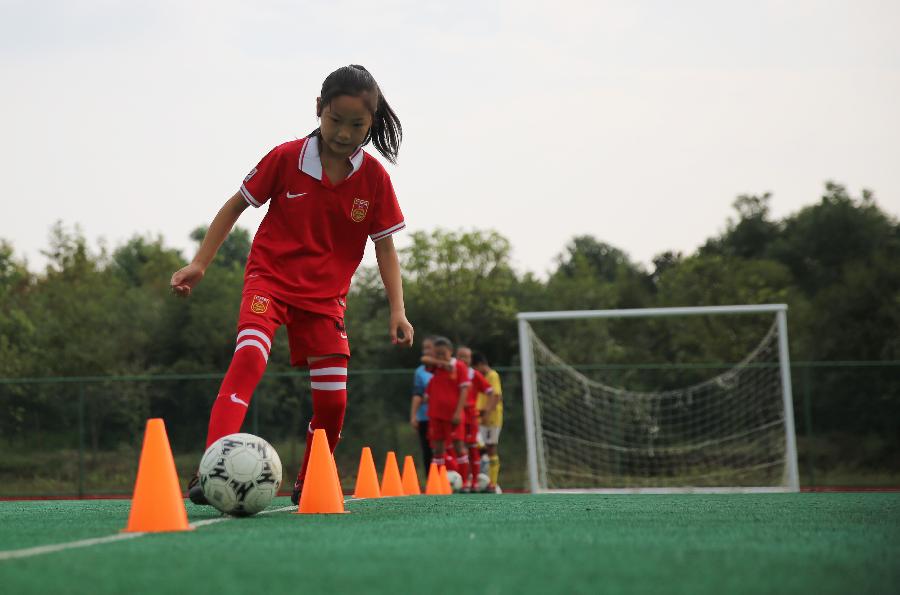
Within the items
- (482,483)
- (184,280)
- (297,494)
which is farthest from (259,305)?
(482,483)

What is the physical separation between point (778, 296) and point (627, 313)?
27269mm

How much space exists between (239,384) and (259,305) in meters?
0.47

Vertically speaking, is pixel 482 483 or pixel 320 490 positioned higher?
pixel 320 490

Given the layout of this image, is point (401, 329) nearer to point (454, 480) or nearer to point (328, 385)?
point (328, 385)

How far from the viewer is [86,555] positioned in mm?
3242

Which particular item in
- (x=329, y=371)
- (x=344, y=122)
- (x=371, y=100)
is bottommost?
(x=329, y=371)

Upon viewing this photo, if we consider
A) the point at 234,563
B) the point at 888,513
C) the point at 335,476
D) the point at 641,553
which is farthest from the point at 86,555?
the point at 888,513

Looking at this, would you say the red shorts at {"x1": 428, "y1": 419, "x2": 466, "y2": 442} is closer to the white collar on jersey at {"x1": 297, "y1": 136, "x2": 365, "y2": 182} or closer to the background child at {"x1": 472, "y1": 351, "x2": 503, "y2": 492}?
the background child at {"x1": 472, "y1": 351, "x2": 503, "y2": 492}

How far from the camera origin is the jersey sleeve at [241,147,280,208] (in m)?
5.74

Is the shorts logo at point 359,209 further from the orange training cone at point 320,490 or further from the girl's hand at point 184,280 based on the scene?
the orange training cone at point 320,490

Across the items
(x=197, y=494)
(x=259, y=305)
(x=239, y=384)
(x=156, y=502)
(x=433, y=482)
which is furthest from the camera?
(x=433, y=482)

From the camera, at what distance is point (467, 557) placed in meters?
3.17

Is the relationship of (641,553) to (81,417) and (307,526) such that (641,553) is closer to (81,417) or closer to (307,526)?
(307,526)

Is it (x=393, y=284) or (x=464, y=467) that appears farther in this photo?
(x=464, y=467)
